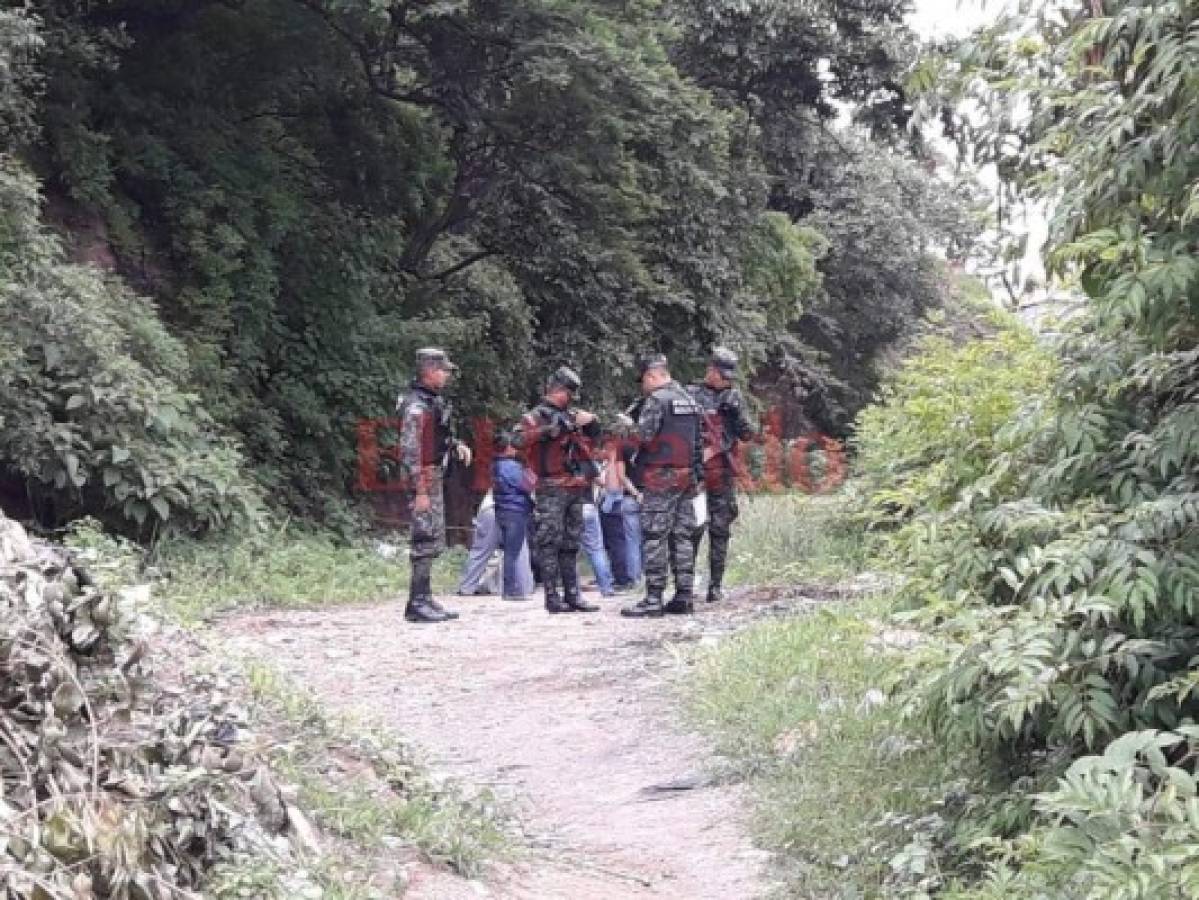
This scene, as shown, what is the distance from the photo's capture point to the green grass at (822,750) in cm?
449

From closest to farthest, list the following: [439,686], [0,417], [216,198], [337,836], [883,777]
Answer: [337,836]
[883,777]
[439,686]
[0,417]
[216,198]

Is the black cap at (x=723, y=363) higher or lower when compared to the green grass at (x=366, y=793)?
higher

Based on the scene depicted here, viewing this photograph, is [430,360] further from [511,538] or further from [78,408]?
[78,408]

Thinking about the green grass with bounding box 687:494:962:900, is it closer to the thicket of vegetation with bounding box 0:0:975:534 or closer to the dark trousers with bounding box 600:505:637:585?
the dark trousers with bounding box 600:505:637:585

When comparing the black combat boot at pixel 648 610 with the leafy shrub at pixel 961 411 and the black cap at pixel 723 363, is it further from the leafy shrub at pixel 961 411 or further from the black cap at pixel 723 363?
the leafy shrub at pixel 961 411

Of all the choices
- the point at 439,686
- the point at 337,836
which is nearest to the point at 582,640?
the point at 439,686

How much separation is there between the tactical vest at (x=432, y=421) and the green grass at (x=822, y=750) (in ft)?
8.36

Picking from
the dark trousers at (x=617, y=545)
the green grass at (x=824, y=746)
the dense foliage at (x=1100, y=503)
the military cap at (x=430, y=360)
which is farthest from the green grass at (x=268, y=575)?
the dense foliage at (x=1100, y=503)

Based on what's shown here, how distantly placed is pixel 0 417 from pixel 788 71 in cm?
1475

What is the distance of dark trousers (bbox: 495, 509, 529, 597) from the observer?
423 inches

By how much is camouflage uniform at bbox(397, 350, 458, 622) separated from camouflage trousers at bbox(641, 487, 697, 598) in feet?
4.68

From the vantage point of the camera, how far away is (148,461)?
1061 cm

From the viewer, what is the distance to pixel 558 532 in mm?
10047

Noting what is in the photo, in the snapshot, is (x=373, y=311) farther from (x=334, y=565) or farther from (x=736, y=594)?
(x=736, y=594)
